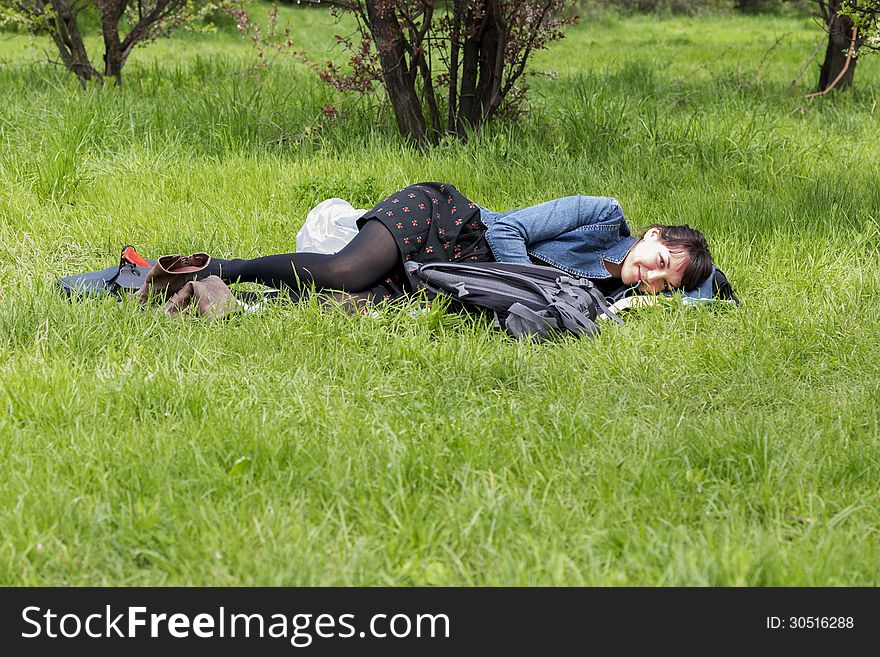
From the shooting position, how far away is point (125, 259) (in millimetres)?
4148

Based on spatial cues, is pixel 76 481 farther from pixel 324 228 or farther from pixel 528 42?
pixel 528 42

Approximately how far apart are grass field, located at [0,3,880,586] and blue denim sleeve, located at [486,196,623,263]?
0.62 meters

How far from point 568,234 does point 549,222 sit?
0.12 metres

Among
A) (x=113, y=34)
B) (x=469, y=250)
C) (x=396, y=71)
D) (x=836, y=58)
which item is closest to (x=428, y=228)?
(x=469, y=250)

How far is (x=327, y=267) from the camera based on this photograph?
4047 mm

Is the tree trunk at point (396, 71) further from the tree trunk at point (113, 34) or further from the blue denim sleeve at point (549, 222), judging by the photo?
the tree trunk at point (113, 34)

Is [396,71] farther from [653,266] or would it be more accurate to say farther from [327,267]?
[653,266]

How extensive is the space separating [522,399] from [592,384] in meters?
0.28

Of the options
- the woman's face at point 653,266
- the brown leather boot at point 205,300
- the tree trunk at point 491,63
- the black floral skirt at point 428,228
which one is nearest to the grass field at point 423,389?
the brown leather boot at point 205,300

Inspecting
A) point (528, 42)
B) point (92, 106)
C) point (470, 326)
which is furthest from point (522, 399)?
point (92, 106)

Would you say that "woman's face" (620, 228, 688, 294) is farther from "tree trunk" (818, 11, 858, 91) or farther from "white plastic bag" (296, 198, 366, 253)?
"tree trunk" (818, 11, 858, 91)

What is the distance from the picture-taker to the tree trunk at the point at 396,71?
5.85 metres

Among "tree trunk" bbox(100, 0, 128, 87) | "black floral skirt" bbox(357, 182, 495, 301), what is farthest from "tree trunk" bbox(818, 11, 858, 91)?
"tree trunk" bbox(100, 0, 128, 87)

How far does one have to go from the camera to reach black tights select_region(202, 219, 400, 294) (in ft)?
13.3
